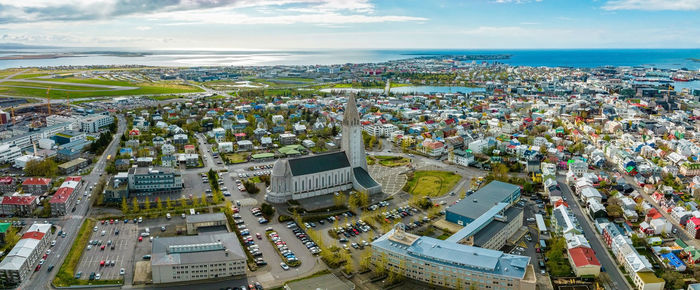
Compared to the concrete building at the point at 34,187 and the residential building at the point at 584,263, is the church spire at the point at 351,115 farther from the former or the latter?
the concrete building at the point at 34,187

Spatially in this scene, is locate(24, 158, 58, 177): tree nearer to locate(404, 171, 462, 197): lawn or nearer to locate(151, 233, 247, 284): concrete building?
locate(151, 233, 247, 284): concrete building

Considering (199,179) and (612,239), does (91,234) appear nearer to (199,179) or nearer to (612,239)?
(199,179)

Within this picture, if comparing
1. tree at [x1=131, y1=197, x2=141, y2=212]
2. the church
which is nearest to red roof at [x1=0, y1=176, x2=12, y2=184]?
tree at [x1=131, y1=197, x2=141, y2=212]

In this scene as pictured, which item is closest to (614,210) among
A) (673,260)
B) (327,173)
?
(673,260)

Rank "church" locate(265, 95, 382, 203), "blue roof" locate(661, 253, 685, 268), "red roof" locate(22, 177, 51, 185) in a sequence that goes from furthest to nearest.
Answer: "red roof" locate(22, 177, 51, 185)
"church" locate(265, 95, 382, 203)
"blue roof" locate(661, 253, 685, 268)

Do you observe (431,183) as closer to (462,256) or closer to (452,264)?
(462,256)

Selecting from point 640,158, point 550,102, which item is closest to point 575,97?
point 550,102
